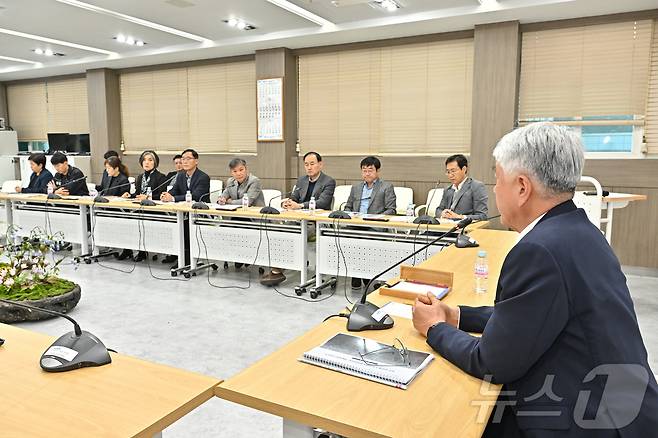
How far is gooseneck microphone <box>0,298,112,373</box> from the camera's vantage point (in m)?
1.23

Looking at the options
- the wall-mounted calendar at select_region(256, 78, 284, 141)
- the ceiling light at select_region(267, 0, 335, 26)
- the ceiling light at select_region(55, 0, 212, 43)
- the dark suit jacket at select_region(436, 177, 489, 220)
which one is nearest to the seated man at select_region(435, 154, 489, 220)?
the dark suit jacket at select_region(436, 177, 489, 220)

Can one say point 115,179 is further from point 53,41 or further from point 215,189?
point 53,41

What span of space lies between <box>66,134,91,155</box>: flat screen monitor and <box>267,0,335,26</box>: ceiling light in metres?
5.16

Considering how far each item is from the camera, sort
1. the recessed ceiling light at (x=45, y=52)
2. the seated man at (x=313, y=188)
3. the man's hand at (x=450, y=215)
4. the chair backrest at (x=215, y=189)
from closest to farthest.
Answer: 1. the man's hand at (x=450, y=215)
2. the seated man at (x=313, y=188)
3. the chair backrest at (x=215, y=189)
4. the recessed ceiling light at (x=45, y=52)

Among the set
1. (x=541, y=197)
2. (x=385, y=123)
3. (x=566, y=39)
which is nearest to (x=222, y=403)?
(x=541, y=197)

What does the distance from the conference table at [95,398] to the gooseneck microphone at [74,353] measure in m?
0.02

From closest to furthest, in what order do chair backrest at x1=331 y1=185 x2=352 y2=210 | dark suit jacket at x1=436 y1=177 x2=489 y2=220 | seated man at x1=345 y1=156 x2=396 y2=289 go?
dark suit jacket at x1=436 y1=177 x2=489 y2=220, seated man at x1=345 y1=156 x2=396 y2=289, chair backrest at x1=331 y1=185 x2=352 y2=210

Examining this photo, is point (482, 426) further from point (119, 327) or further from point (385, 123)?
point (385, 123)

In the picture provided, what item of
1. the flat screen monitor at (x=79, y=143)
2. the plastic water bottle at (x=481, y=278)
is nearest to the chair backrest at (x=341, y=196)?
the plastic water bottle at (x=481, y=278)

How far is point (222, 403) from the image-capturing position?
247 cm

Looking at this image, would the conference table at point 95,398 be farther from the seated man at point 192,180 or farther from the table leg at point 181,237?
the seated man at point 192,180

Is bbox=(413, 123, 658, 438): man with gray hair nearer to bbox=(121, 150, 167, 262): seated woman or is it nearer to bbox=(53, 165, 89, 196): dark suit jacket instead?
bbox=(121, 150, 167, 262): seated woman

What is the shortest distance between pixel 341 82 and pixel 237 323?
3970 millimetres

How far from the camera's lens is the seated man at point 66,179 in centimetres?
632
